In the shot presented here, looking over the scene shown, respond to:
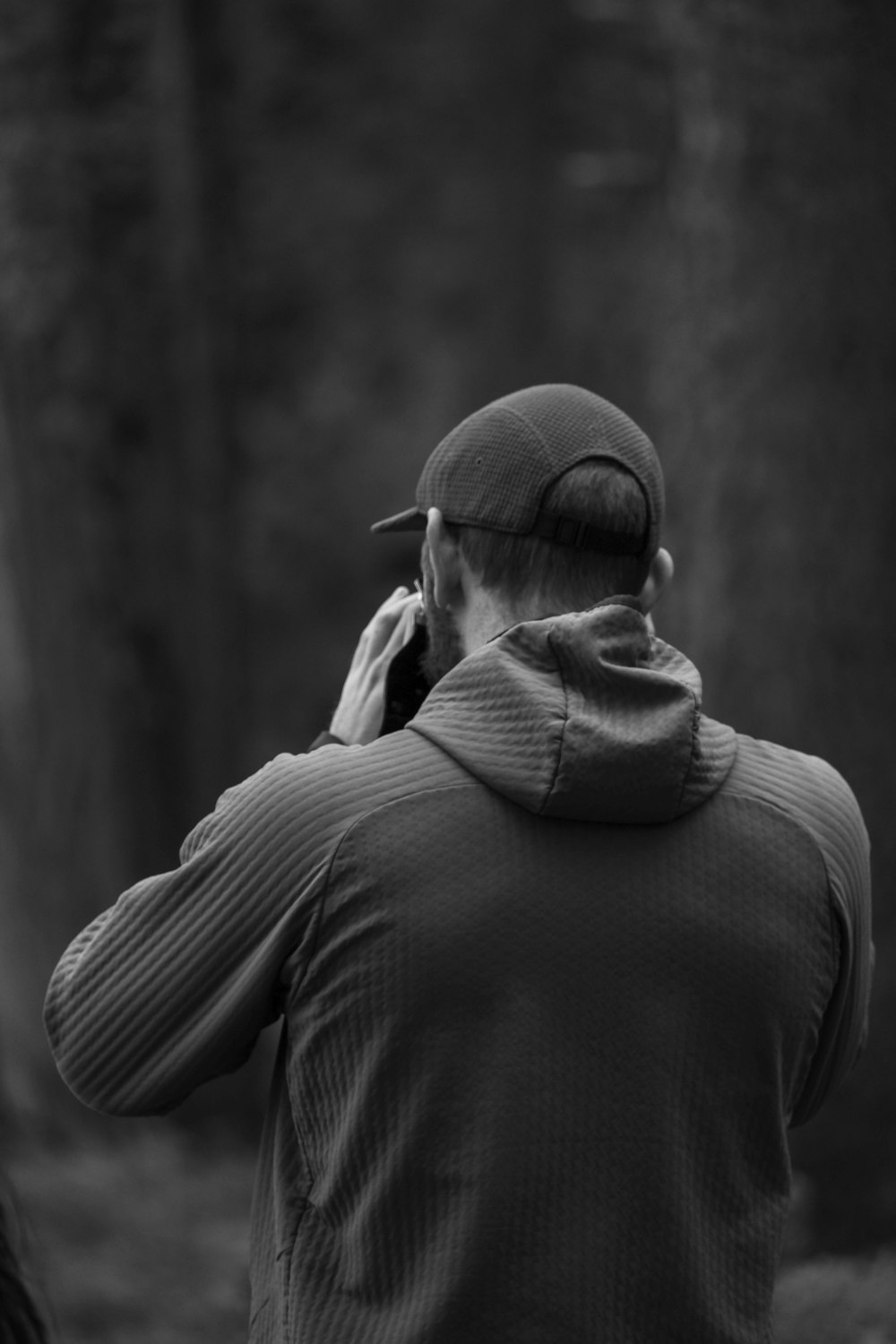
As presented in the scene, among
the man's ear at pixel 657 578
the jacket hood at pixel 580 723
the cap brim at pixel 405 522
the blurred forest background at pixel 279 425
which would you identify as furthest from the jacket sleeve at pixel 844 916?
the blurred forest background at pixel 279 425

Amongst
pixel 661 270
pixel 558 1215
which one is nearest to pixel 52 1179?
pixel 661 270

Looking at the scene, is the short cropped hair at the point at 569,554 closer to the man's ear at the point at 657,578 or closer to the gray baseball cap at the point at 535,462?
the gray baseball cap at the point at 535,462

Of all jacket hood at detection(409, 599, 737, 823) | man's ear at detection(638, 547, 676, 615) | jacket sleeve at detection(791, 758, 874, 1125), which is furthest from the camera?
man's ear at detection(638, 547, 676, 615)

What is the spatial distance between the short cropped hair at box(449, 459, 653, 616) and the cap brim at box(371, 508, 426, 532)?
0.48ft

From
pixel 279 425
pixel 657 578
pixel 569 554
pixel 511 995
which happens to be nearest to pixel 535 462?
pixel 569 554

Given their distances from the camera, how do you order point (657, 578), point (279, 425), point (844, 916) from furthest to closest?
point (279, 425) < point (657, 578) < point (844, 916)

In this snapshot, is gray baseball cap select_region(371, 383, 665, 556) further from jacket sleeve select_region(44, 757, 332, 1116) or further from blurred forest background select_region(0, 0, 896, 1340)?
blurred forest background select_region(0, 0, 896, 1340)

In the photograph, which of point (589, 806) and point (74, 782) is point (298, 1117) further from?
point (74, 782)

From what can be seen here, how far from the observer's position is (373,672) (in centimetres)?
196

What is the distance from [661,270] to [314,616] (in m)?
4.72

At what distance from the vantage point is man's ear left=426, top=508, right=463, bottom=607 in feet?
5.96

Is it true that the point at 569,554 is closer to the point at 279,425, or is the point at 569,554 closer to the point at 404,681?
the point at 404,681

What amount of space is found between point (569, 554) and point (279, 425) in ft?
25.4

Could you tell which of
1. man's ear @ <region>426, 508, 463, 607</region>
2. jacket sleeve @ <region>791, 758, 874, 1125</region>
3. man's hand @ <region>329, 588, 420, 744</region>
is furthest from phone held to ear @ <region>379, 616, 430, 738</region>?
jacket sleeve @ <region>791, 758, 874, 1125</region>
